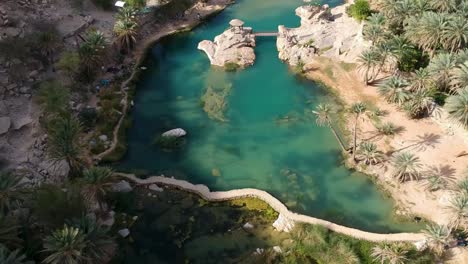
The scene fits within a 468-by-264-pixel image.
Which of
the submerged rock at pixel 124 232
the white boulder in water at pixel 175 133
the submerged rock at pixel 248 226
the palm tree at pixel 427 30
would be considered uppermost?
the palm tree at pixel 427 30

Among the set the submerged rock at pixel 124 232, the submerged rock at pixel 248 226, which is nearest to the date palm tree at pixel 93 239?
the submerged rock at pixel 124 232

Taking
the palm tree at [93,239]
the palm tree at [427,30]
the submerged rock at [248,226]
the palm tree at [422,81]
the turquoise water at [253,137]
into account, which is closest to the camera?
the palm tree at [93,239]

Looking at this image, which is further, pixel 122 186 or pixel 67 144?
pixel 122 186

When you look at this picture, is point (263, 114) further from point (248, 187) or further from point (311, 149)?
point (248, 187)

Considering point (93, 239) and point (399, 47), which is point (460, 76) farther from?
point (93, 239)

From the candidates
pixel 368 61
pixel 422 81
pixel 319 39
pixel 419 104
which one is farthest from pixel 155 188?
pixel 319 39

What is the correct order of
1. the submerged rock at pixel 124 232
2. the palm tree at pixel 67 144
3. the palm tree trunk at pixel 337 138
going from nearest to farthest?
the submerged rock at pixel 124 232 < the palm tree at pixel 67 144 < the palm tree trunk at pixel 337 138

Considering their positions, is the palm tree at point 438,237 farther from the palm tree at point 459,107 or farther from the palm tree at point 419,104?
the palm tree at point 419,104
